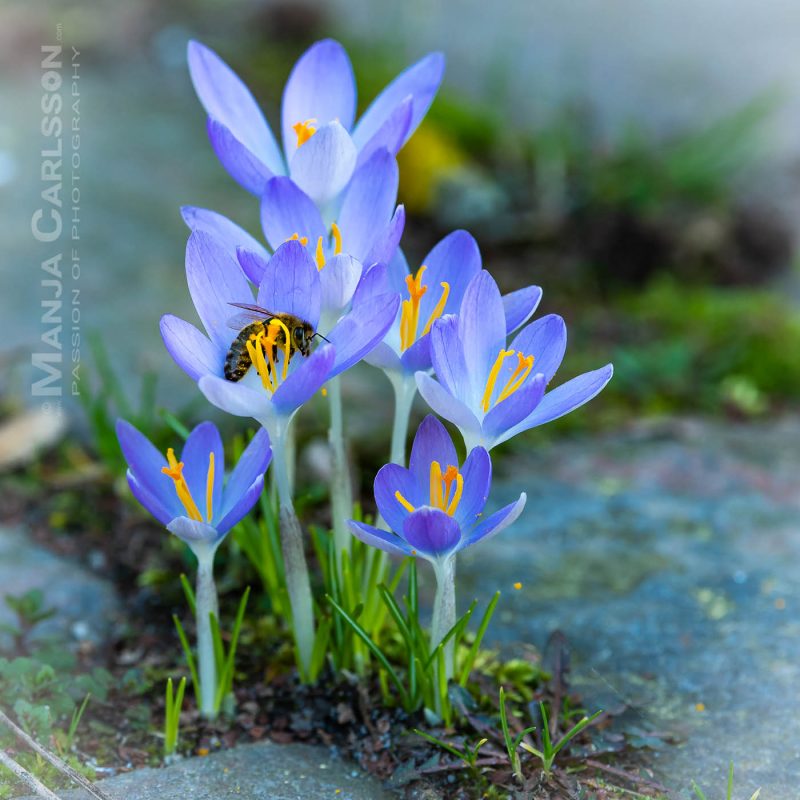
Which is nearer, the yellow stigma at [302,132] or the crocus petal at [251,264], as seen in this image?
the crocus petal at [251,264]

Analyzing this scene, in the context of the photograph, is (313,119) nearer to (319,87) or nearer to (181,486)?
(319,87)

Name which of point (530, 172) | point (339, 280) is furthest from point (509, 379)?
point (530, 172)

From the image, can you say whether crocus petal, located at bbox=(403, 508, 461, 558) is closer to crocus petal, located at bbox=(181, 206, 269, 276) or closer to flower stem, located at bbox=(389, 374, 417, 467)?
flower stem, located at bbox=(389, 374, 417, 467)

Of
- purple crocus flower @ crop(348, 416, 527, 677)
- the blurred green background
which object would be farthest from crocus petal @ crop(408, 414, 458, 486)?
the blurred green background

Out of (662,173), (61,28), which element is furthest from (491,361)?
(61,28)

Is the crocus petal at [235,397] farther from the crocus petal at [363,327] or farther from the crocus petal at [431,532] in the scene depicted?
the crocus petal at [431,532]

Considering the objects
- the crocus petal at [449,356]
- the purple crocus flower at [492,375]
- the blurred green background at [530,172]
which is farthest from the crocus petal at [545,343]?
the blurred green background at [530,172]

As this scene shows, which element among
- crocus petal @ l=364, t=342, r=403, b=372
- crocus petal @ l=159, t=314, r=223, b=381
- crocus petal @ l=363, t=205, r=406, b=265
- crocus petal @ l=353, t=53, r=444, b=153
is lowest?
crocus petal @ l=364, t=342, r=403, b=372
